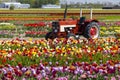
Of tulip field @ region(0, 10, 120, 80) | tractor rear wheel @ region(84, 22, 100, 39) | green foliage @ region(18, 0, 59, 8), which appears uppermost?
tulip field @ region(0, 10, 120, 80)

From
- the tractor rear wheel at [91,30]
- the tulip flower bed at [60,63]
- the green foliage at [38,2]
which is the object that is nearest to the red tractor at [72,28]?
the tractor rear wheel at [91,30]

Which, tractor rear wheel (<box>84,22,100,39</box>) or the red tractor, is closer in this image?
the red tractor

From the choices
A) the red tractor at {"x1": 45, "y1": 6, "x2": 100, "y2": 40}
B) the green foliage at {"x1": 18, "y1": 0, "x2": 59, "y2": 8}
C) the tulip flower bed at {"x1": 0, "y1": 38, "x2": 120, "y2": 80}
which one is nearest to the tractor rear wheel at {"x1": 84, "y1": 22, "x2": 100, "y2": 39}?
the red tractor at {"x1": 45, "y1": 6, "x2": 100, "y2": 40}

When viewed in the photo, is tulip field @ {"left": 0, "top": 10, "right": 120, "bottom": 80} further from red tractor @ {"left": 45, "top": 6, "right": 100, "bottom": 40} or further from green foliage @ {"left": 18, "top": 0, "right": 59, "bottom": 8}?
green foliage @ {"left": 18, "top": 0, "right": 59, "bottom": 8}

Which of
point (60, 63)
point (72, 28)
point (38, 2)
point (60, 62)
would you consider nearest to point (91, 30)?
point (72, 28)

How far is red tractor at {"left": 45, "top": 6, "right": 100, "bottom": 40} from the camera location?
16.1 meters

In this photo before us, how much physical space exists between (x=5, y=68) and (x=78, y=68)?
4.21 ft

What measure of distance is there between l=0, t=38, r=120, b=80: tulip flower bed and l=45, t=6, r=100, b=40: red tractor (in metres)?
2.83

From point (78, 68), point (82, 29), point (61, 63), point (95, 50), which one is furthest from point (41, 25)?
point (78, 68)

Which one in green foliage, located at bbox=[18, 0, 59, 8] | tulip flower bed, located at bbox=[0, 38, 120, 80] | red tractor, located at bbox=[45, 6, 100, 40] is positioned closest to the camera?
tulip flower bed, located at bbox=[0, 38, 120, 80]

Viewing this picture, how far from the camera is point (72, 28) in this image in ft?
54.2

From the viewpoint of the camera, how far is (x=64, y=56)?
9.75 m

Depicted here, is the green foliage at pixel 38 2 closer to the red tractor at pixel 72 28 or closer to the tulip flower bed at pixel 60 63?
the red tractor at pixel 72 28

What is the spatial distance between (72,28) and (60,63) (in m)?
7.64
